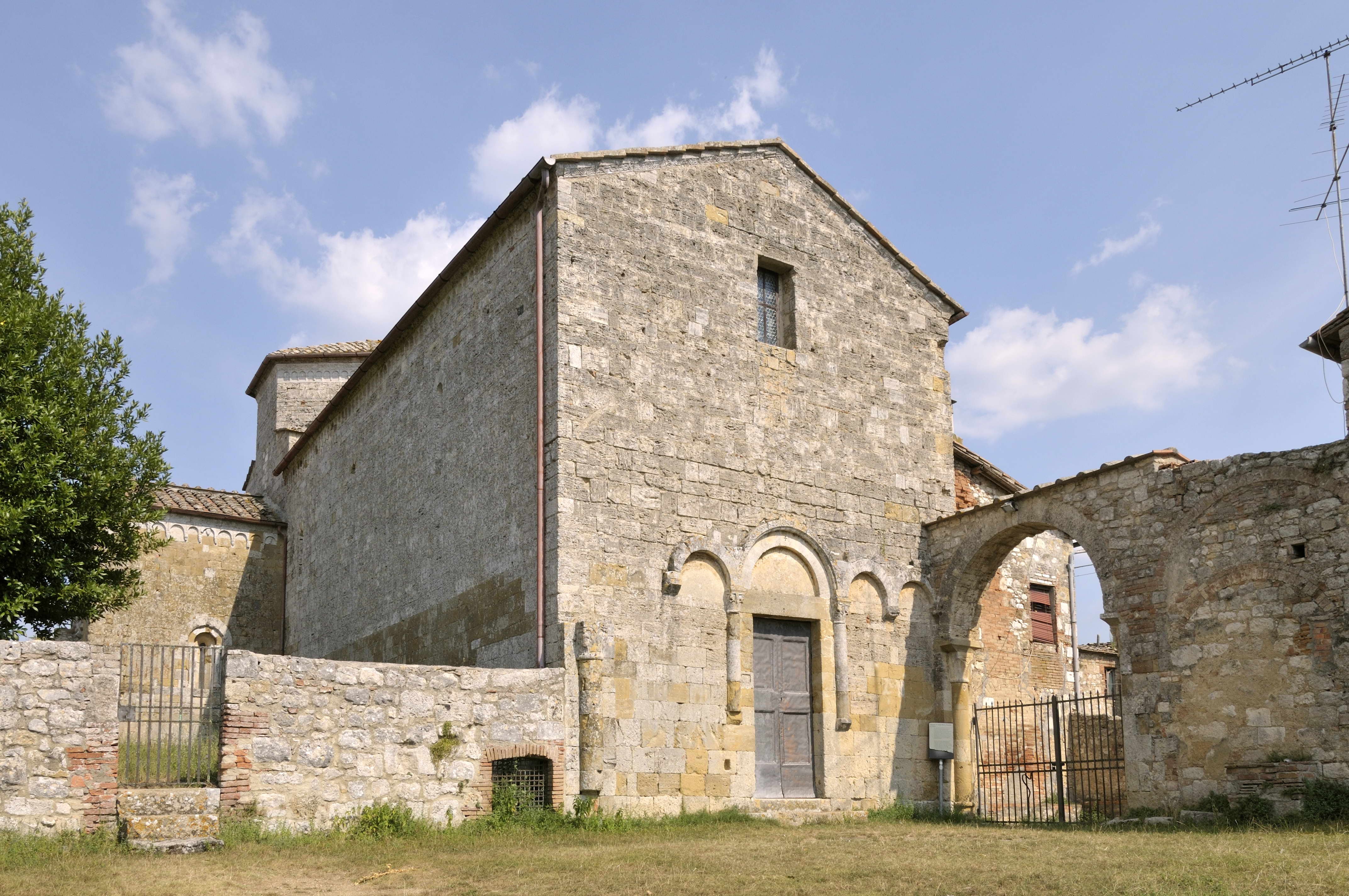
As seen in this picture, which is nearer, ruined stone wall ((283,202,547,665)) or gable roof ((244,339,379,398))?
ruined stone wall ((283,202,547,665))

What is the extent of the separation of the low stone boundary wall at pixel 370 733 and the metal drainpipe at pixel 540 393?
2.20 feet

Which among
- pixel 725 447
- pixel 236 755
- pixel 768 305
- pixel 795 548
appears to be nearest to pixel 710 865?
pixel 236 755

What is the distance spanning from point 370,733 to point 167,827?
2.12 m

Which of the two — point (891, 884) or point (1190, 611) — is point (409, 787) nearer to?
point (891, 884)

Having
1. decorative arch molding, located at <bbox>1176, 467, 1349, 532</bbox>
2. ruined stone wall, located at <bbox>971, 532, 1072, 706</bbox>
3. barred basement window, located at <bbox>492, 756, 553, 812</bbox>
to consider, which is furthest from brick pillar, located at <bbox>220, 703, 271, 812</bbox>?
ruined stone wall, located at <bbox>971, 532, 1072, 706</bbox>

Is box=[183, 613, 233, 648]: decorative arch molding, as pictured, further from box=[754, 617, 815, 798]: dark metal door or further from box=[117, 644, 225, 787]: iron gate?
box=[754, 617, 815, 798]: dark metal door

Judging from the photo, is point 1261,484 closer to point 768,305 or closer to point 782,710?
point 782,710

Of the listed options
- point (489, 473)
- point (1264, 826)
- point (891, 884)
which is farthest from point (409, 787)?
point (1264, 826)

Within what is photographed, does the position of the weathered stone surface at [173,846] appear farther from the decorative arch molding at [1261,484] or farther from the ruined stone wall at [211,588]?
the ruined stone wall at [211,588]

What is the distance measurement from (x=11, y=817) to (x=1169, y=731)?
37.8 feet

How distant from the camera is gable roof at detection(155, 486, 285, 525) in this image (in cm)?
2308

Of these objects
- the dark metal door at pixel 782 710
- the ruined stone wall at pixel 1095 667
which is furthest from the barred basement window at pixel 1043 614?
the dark metal door at pixel 782 710

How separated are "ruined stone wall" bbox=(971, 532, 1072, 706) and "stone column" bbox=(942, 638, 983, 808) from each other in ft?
6.13

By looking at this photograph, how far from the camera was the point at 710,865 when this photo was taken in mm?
9438
